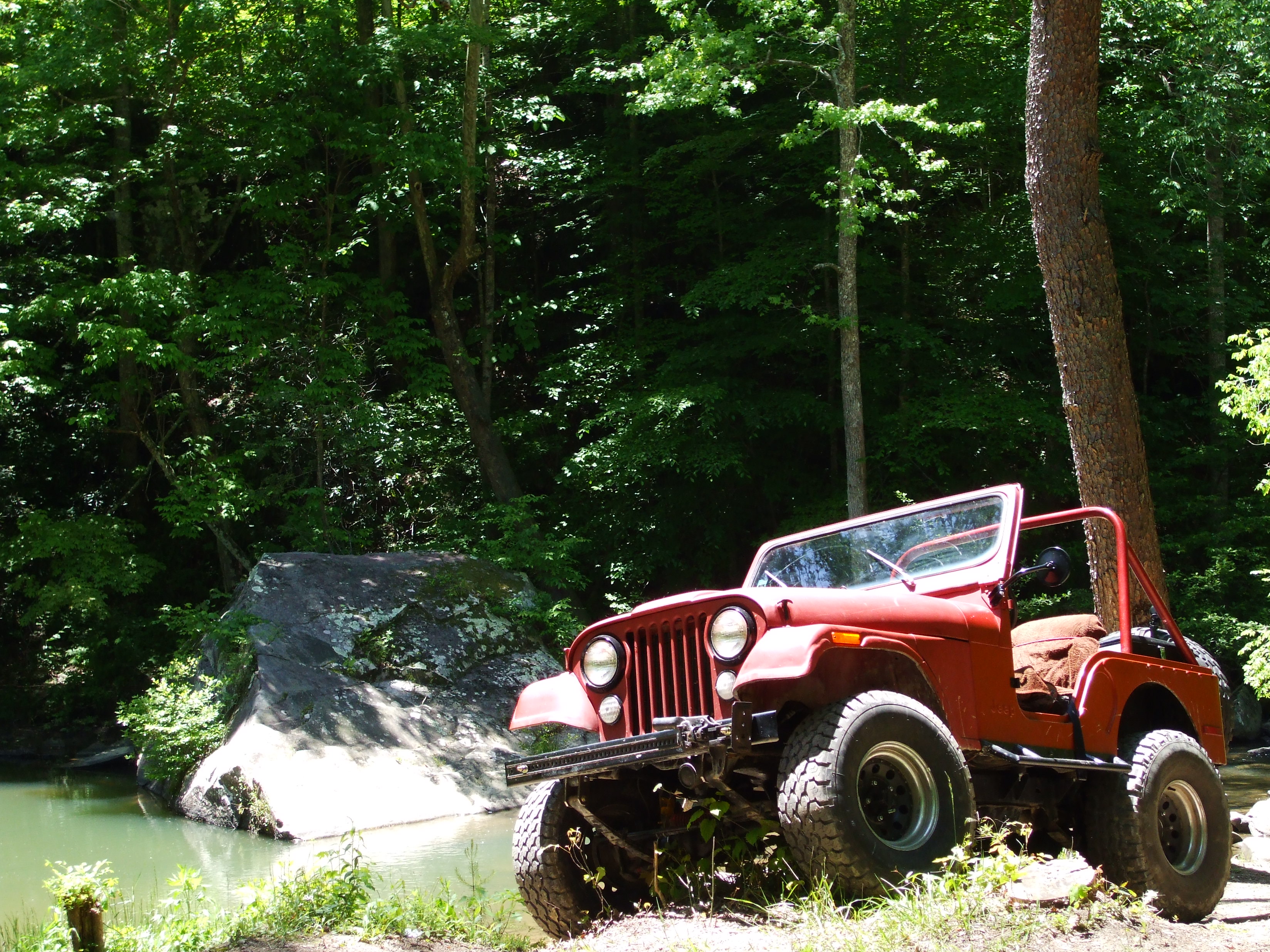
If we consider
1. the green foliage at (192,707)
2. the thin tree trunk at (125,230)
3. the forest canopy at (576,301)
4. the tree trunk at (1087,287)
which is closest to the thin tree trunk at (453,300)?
the forest canopy at (576,301)

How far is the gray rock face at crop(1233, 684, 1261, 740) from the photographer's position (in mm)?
14461

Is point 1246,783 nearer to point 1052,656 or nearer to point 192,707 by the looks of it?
point 1052,656

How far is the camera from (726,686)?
13.9 ft

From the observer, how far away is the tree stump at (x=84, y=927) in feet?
12.8

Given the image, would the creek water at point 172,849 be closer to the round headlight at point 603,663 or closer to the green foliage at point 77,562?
the round headlight at point 603,663

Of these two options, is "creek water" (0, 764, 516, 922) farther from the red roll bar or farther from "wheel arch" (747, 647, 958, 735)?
the red roll bar

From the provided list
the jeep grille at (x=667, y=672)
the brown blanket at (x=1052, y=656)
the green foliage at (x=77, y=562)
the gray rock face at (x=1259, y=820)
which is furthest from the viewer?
the green foliage at (x=77, y=562)

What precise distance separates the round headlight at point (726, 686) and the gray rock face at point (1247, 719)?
12.7 m

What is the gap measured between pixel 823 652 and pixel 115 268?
17.4 metres

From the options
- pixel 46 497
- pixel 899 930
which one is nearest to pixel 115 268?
pixel 46 497

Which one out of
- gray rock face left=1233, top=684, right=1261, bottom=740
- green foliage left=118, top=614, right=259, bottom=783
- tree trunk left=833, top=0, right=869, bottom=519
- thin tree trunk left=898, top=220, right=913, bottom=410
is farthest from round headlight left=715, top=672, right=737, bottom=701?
gray rock face left=1233, top=684, right=1261, bottom=740

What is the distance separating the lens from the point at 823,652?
13.4 feet

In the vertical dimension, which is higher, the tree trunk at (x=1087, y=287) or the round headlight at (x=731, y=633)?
the tree trunk at (x=1087, y=287)

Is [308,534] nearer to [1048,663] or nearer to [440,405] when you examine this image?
[440,405]
